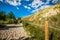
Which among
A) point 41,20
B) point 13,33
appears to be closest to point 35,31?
point 41,20

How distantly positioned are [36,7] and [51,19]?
1.69 feet

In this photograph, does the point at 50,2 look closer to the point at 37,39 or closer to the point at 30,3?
the point at 30,3

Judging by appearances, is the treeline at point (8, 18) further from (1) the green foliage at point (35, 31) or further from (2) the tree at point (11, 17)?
(1) the green foliage at point (35, 31)

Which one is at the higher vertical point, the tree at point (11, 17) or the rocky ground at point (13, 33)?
the tree at point (11, 17)

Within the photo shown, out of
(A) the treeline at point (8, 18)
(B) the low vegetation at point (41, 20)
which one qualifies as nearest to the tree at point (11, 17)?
(A) the treeline at point (8, 18)

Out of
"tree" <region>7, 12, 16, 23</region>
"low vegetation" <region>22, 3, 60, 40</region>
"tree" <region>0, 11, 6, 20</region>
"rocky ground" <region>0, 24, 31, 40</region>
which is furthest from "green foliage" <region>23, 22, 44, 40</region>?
"tree" <region>0, 11, 6, 20</region>

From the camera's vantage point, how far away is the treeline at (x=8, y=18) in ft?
13.7

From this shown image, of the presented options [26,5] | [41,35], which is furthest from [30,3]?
[41,35]

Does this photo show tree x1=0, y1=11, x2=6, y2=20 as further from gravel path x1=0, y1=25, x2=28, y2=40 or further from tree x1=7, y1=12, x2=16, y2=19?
gravel path x1=0, y1=25, x2=28, y2=40

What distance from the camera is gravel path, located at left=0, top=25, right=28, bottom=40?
4129 millimetres

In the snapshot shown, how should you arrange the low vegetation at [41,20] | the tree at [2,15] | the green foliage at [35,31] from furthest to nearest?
the tree at [2,15], the low vegetation at [41,20], the green foliage at [35,31]

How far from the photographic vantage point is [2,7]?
13.7ft

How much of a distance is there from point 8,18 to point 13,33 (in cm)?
39

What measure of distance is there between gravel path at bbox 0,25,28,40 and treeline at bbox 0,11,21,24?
127 millimetres
